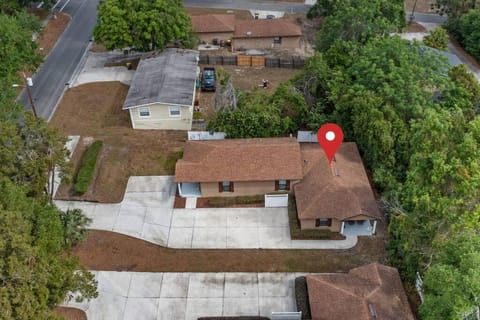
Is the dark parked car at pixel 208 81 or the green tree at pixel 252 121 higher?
the green tree at pixel 252 121

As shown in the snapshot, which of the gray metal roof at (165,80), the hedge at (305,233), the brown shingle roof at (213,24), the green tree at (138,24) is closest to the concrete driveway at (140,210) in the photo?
the gray metal roof at (165,80)

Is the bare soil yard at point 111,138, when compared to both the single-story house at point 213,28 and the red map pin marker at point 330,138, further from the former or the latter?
the single-story house at point 213,28

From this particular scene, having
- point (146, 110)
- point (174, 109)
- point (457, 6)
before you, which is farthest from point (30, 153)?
point (457, 6)

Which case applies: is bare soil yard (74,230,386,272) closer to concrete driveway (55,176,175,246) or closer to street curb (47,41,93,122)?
concrete driveway (55,176,175,246)

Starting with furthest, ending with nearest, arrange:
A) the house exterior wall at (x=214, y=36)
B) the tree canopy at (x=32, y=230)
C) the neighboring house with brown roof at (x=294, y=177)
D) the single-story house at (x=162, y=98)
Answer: the house exterior wall at (x=214, y=36)
the single-story house at (x=162, y=98)
the neighboring house with brown roof at (x=294, y=177)
the tree canopy at (x=32, y=230)

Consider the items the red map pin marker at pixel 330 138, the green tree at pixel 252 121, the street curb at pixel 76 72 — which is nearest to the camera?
the red map pin marker at pixel 330 138
